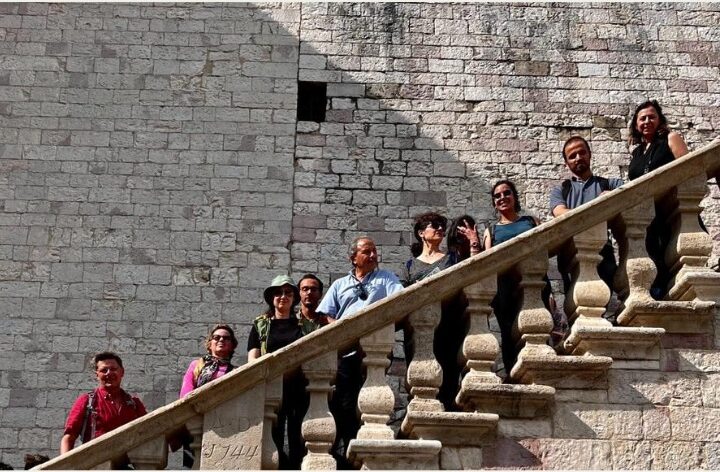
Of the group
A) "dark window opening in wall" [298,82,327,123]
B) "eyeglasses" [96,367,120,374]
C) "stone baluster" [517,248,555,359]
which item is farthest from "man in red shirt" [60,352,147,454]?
"dark window opening in wall" [298,82,327,123]

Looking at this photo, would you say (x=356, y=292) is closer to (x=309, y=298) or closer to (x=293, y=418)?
(x=309, y=298)

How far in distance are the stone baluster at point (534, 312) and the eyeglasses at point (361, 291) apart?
4.07 ft

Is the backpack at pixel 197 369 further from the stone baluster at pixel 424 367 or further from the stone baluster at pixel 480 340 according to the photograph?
the stone baluster at pixel 480 340

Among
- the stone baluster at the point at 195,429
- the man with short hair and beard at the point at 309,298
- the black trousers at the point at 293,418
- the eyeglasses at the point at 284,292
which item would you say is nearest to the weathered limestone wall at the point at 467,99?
the man with short hair and beard at the point at 309,298

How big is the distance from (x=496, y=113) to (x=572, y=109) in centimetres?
70

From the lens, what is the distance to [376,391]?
594 cm

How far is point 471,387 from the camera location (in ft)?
19.4

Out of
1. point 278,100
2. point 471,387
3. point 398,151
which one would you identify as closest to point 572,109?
point 398,151

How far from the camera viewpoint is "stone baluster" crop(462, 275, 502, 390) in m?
6.01

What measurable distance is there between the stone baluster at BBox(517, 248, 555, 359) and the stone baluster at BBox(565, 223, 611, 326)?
180 mm

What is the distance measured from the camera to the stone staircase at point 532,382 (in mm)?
5805

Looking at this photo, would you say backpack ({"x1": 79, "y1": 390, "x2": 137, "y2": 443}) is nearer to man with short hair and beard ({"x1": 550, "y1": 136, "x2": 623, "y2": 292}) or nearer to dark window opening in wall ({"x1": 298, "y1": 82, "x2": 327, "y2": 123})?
man with short hair and beard ({"x1": 550, "y1": 136, "x2": 623, "y2": 292})

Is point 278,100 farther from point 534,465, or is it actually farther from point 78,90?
point 534,465

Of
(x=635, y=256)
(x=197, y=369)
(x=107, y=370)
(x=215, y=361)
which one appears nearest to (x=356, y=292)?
(x=215, y=361)
